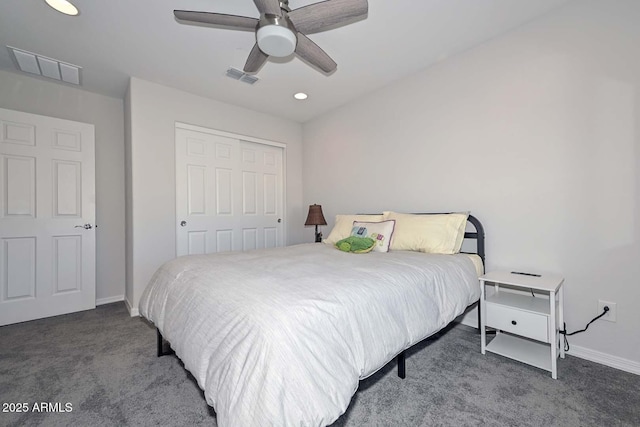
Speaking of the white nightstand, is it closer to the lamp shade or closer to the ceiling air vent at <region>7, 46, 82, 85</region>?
the lamp shade

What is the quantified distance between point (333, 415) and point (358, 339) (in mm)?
303

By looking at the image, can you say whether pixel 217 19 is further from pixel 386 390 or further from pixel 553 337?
pixel 553 337

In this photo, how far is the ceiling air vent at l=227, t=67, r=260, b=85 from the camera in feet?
9.24

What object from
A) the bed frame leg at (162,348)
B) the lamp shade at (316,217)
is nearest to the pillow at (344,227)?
the lamp shade at (316,217)

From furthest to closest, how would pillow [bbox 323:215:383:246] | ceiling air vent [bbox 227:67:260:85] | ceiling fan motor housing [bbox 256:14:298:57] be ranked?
pillow [bbox 323:215:383:246]
ceiling air vent [bbox 227:67:260:85]
ceiling fan motor housing [bbox 256:14:298:57]

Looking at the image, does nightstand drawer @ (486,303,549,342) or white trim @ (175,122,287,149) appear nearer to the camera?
nightstand drawer @ (486,303,549,342)

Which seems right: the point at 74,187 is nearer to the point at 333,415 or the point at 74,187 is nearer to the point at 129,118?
the point at 129,118

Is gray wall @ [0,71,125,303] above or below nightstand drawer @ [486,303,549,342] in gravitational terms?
above

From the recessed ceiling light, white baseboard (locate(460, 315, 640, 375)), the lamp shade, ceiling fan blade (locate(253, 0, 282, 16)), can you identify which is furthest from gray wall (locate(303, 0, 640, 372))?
the recessed ceiling light

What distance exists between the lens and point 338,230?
120 inches

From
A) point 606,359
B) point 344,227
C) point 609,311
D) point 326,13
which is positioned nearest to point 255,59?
point 326,13

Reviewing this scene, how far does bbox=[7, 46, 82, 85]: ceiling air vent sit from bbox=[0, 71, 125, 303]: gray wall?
0.83 feet

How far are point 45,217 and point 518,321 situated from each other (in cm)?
446

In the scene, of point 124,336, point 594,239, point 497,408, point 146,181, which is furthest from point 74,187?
point 594,239
